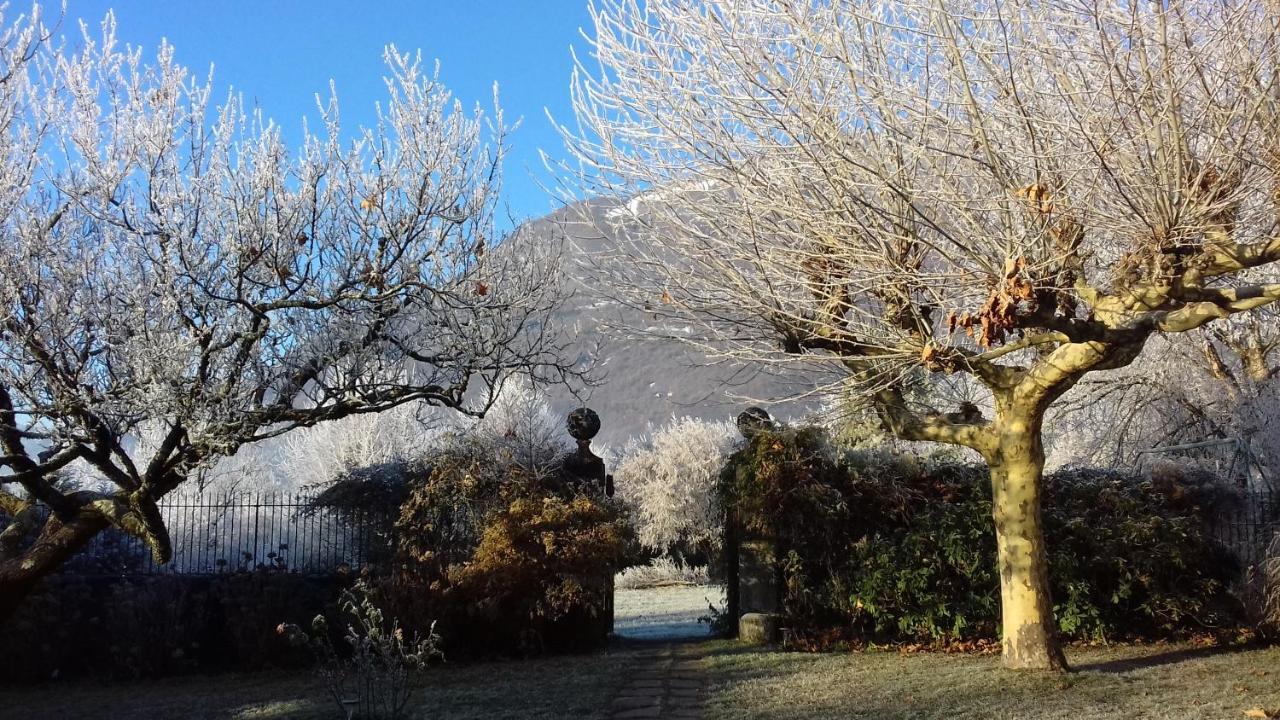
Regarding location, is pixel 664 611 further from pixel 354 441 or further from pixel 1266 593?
pixel 354 441

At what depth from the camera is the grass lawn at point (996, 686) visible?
7.19m

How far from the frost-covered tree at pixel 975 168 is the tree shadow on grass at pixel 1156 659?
753 mm

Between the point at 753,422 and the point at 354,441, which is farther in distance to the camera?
the point at 354,441

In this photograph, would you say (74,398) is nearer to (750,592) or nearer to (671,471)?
(750,592)

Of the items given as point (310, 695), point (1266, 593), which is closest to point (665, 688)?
point (310, 695)

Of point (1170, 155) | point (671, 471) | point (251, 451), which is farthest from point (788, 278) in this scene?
point (251, 451)

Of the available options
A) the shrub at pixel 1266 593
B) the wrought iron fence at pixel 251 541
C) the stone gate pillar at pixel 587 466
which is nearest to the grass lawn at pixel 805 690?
the shrub at pixel 1266 593

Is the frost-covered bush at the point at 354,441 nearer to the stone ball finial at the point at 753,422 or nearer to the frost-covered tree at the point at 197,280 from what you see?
the stone ball finial at the point at 753,422

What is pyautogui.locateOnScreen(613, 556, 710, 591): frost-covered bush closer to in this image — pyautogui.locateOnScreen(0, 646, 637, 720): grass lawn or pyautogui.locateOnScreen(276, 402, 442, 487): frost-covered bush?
pyautogui.locateOnScreen(276, 402, 442, 487): frost-covered bush

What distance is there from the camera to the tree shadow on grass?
28.7ft

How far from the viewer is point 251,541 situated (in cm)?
1148

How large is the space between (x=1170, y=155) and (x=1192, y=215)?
385 mm

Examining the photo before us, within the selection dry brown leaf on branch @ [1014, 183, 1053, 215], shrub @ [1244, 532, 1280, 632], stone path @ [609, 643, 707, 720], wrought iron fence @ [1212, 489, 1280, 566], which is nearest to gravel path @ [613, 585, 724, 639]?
stone path @ [609, 643, 707, 720]

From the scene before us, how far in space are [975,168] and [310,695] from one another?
22.1ft
